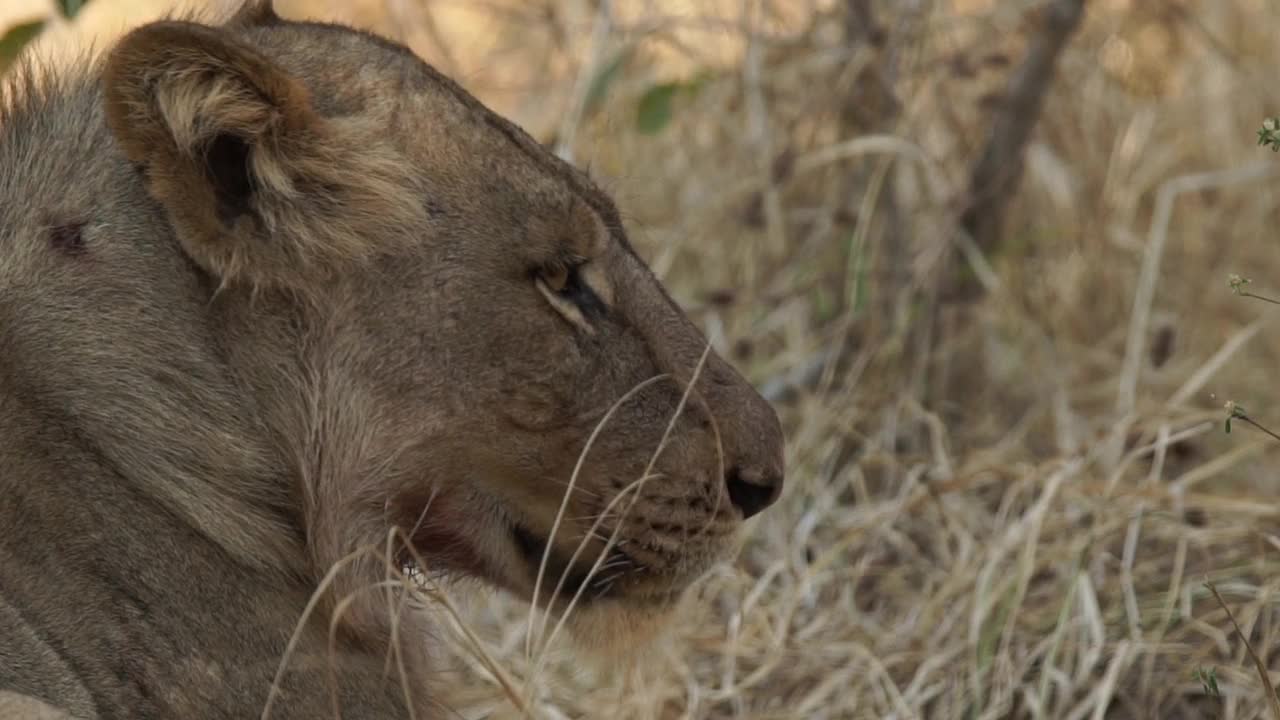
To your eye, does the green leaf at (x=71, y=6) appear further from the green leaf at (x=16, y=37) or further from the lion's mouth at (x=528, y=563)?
the lion's mouth at (x=528, y=563)

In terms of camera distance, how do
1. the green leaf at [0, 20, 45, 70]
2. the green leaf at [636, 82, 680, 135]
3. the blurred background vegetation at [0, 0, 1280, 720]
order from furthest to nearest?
the green leaf at [636, 82, 680, 135] < the blurred background vegetation at [0, 0, 1280, 720] < the green leaf at [0, 20, 45, 70]

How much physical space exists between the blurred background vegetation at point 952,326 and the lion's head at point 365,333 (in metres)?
0.24

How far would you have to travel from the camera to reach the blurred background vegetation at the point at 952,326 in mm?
3725

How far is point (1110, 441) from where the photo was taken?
14.1ft

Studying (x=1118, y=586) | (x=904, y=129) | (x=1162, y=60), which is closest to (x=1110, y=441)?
(x=1118, y=586)

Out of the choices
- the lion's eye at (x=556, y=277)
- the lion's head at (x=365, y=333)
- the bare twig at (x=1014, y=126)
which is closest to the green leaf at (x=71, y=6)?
the lion's head at (x=365, y=333)

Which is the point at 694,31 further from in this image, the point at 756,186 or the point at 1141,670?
the point at 1141,670

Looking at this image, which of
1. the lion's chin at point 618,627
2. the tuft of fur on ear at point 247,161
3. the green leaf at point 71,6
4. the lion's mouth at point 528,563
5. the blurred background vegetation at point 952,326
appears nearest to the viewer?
the tuft of fur on ear at point 247,161

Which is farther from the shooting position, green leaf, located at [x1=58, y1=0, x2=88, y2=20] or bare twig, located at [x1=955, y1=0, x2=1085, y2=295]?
bare twig, located at [x1=955, y1=0, x2=1085, y2=295]

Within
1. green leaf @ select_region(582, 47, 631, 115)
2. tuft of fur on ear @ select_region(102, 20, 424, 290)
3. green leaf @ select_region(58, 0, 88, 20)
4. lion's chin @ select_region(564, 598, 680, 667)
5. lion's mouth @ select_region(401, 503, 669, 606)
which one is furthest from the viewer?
green leaf @ select_region(582, 47, 631, 115)

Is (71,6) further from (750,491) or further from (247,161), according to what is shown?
(750,491)

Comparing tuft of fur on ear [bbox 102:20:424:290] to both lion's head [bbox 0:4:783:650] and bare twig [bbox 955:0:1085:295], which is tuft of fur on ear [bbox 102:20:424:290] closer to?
lion's head [bbox 0:4:783:650]

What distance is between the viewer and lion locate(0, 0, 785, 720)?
8.57 ft

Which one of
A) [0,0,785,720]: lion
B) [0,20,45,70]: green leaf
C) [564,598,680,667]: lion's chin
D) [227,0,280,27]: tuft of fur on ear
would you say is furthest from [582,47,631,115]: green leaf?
[564,598,680,667]: lion's chin
